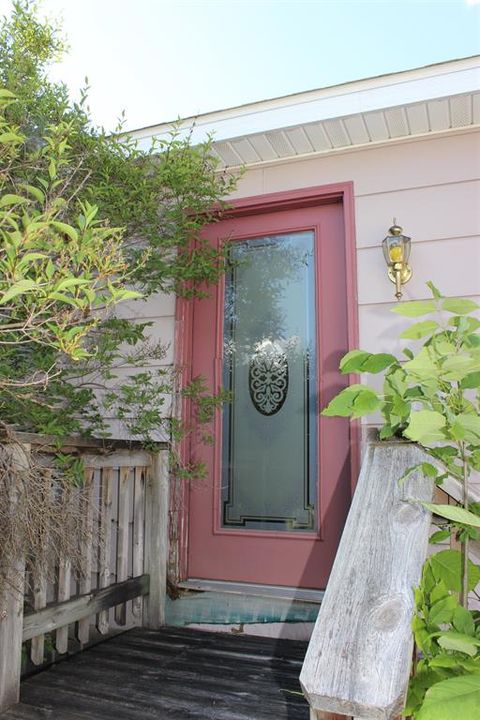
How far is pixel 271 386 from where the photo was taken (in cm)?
281

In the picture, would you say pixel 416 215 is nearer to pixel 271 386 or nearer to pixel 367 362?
pixel 271 386

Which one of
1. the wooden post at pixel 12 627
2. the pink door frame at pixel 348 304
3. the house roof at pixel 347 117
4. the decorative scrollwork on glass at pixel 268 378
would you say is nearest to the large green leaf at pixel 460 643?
the wooden post at pixel 12 627

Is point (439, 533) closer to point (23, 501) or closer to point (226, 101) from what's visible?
point (23, 501)

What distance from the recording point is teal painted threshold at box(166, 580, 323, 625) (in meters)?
2.49

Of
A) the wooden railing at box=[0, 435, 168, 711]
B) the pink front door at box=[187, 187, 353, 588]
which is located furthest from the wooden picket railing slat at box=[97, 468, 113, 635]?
the pink front door at box=[187, 187, 353, 588]

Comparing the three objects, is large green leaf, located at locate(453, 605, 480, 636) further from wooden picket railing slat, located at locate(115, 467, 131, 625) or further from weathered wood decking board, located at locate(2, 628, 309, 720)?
wooden picket railing slat, located at locate(115, 467, 131, 625)

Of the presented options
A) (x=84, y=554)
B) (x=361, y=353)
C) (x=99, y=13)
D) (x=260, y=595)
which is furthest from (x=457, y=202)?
(x=99, y=13)

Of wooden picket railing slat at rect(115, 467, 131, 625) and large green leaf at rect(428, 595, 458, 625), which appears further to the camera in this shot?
wooden picket railing slat at rect(115, 467, 131, 625)

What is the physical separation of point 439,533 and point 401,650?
36 centimetres

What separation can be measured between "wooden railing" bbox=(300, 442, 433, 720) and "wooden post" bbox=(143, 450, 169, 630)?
180 cm

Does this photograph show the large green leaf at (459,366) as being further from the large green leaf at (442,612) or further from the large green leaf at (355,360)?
the large green leaf at (442,612)

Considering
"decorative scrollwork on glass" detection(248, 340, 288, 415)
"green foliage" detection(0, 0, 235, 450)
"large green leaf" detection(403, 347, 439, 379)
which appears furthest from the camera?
"decorative scrollwork on glass" detection(248, 340, 288, 415)

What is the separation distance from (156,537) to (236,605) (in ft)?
1.73

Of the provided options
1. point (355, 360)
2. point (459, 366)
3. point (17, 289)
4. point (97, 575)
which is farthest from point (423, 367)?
point (97, 575)
